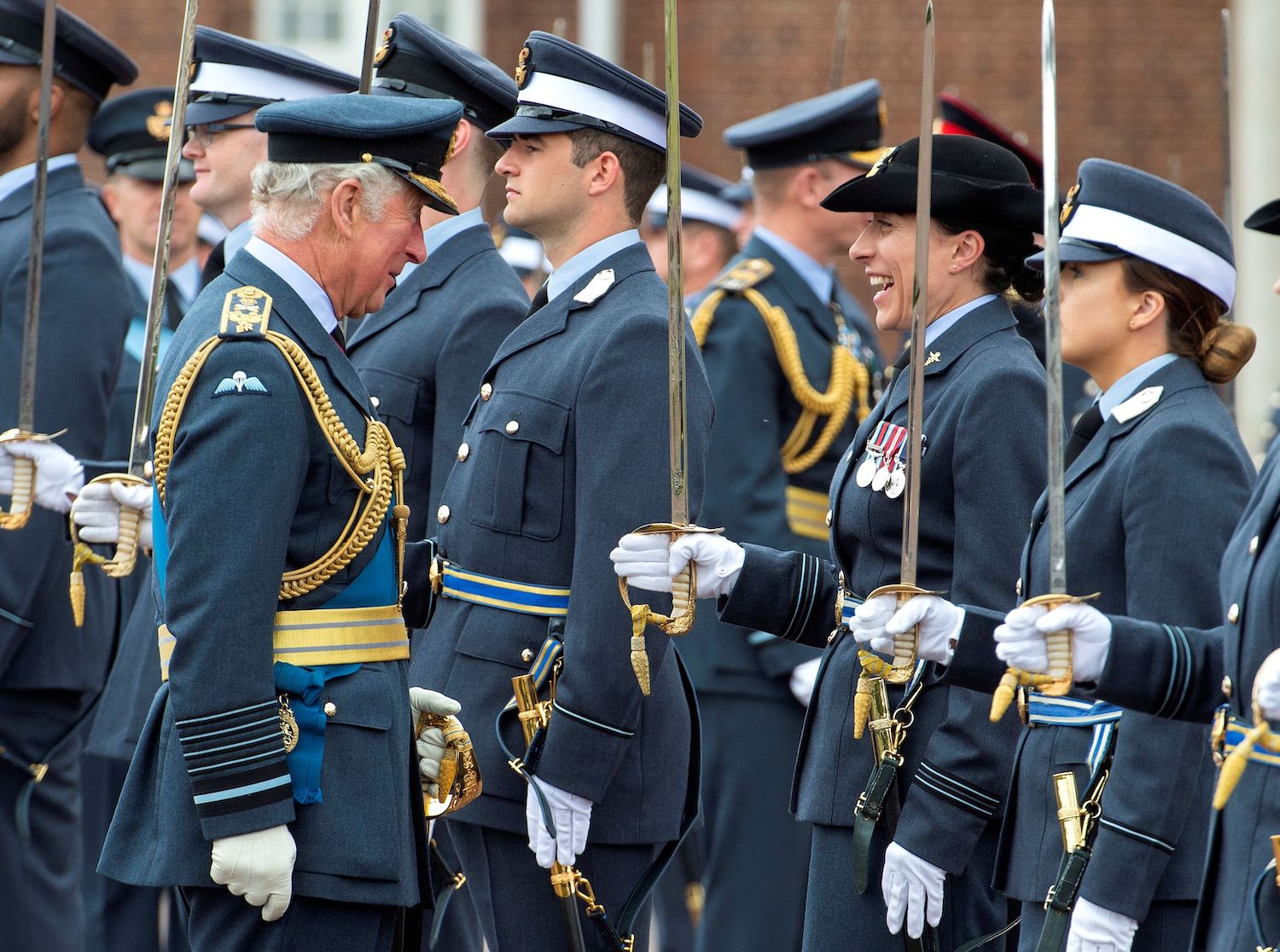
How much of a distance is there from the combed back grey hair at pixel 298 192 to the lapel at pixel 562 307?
2.24 ft

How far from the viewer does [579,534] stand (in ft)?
12.6

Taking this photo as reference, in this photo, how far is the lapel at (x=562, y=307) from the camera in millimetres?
4062

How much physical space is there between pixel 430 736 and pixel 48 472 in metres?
1.14

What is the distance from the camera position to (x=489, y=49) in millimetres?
11742

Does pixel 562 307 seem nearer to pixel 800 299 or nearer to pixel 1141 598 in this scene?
pixel 1141 598

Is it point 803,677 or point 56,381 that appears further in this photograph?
point 803,677

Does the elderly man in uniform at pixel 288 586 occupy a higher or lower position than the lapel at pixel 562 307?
lower

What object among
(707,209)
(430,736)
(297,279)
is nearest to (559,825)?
(430,736)

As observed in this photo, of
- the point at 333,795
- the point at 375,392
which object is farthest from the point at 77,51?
the point at 333,795

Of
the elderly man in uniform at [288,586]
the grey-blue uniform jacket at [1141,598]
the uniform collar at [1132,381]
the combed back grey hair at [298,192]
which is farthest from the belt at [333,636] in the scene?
the uniform collar at [1132,381]

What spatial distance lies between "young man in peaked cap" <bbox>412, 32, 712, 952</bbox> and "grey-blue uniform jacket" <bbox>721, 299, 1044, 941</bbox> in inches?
11.1

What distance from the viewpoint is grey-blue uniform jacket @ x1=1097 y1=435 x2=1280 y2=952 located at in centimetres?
289

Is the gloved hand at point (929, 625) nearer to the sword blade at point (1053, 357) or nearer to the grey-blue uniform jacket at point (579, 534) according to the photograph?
the sword blade at point (1053, 357)

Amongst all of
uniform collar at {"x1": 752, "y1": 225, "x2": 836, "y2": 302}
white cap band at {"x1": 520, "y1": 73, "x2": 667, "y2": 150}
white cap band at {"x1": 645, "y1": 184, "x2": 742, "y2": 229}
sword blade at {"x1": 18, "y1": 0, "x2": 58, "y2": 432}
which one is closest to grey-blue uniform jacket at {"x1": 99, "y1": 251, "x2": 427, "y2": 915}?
sword blade at {"x1": 18, "y1": 0, "x2": 58, "y2": 432}
